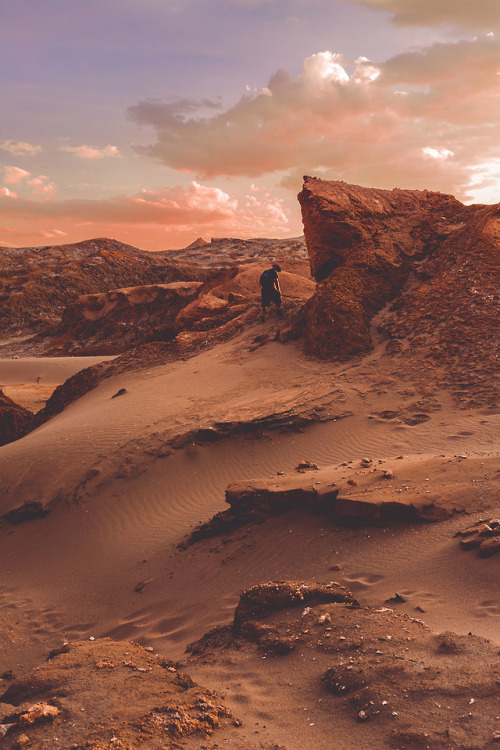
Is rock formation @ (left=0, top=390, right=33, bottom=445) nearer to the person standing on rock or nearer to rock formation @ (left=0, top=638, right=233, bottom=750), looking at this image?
the person standing on rock

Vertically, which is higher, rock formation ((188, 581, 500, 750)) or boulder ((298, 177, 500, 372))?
boulder ((298, 177, 500, 372))

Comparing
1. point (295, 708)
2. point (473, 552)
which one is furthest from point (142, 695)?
point (473, 552)

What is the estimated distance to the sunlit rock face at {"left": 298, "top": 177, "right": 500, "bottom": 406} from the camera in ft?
33.4

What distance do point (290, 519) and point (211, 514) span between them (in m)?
1.67

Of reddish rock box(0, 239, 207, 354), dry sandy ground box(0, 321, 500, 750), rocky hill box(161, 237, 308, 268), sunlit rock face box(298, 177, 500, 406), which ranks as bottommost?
dry sandy ground box(0, 321, 500, 750)

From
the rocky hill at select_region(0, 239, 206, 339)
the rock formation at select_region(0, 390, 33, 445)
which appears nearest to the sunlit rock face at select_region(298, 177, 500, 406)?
the rock formation at select_region(0, 390, 33, 445)

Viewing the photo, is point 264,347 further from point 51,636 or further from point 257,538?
point 51,636

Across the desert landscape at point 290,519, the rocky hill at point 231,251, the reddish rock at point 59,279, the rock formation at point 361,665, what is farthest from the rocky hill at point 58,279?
the rock formation at point 361,665

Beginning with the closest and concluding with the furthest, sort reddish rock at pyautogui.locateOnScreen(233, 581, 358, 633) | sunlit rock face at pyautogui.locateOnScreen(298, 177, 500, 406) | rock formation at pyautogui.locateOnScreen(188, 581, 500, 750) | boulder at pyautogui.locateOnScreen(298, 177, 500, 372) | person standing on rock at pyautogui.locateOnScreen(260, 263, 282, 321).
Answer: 1. rock formation at pyautogui.locateOnScreen(188, 581, 500, 750)
2. reddish rock at pyautogui.locateOnScreen(233, 581, 358, 633)
3. sunlit rock face at pyautogui.locateOnScreen(298, 177, 500, 406)
4. boulder at pyautogui.locateOnScreen(298, 177, 500, 372)
5. person standing on rock at pyautogui.locateOnScreen(260, 263, 282, 321)

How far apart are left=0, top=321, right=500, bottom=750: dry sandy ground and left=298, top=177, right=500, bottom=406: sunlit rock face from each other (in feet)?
3.05

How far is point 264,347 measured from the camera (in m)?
12.4

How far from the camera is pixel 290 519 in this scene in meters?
5.42

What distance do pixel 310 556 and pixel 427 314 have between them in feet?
24.7

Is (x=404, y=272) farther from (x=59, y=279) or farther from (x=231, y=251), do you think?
(x=231, y=251)
